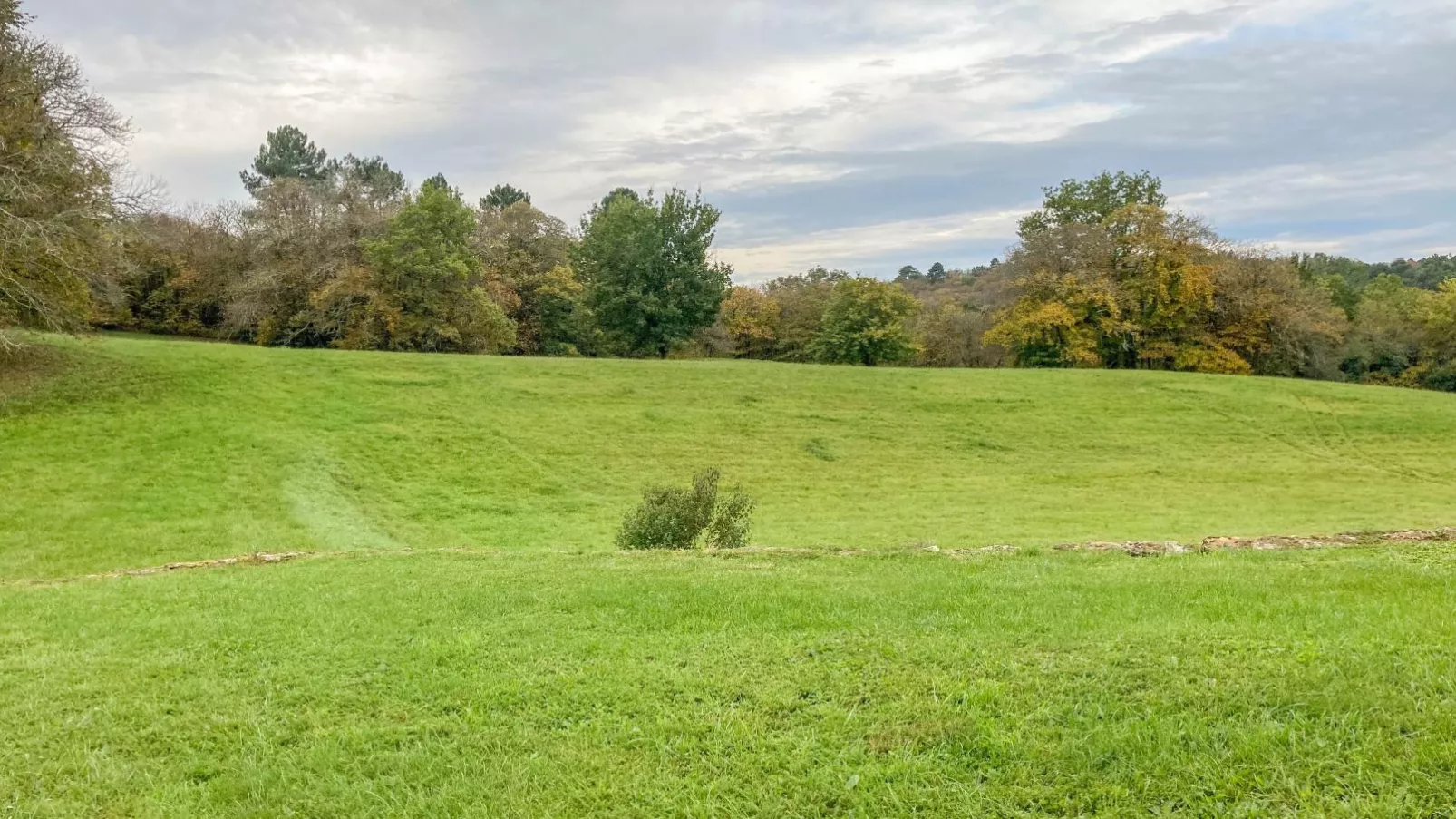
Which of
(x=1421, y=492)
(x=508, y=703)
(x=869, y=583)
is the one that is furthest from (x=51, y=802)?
(x=1421, y=492)

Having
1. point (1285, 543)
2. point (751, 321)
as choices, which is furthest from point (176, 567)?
point (751, 321)

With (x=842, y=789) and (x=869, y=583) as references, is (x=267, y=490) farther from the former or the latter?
(x=842, y=789)

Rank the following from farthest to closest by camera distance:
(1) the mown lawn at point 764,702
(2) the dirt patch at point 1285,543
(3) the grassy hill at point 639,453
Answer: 1. (3) the grassy hill at point 639,453
2. (2) the dirt patch at point 1285,543
3. (1) the mown lawn at point 764,702

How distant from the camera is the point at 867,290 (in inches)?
2144

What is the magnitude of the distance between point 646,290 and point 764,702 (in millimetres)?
40359

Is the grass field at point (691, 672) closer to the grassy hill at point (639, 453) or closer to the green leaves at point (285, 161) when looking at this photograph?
the grassy hill at point (639, 453)

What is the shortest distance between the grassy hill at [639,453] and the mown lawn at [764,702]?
8076mm

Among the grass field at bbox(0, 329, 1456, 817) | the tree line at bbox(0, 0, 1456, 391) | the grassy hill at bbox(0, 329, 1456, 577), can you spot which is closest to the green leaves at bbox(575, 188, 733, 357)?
the tree line at bbox(0, 0, 1456, 391)

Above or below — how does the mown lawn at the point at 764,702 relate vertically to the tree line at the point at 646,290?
below

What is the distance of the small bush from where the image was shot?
490 inches

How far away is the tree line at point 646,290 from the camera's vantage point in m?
37.0

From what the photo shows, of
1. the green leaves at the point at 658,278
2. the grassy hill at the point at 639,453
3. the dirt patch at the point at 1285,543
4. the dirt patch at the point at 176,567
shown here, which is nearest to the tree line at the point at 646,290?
the green leaves at the point at 658,278

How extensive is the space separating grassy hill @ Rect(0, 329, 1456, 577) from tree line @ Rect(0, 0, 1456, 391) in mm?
7259

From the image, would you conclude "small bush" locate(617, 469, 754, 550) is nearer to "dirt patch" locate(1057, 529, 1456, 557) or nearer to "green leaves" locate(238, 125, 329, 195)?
"dirt patch" locate(1057, 529, 1456, 557)
